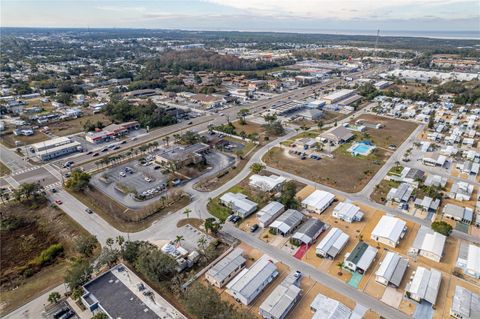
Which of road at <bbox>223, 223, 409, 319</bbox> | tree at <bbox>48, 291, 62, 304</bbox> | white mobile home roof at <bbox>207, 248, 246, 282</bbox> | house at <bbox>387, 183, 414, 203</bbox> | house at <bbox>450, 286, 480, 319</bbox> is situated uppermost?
house at <bbox>387, 183, 414, 203</bbox>

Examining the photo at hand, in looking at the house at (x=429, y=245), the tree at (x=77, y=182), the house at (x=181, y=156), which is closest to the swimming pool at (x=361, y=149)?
the house at (x=429, y=245)

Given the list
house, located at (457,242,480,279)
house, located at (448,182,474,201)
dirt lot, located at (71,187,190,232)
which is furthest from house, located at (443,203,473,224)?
dirt lot, located at (71,187,190,232)

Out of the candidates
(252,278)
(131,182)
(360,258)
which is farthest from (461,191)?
(131,182)

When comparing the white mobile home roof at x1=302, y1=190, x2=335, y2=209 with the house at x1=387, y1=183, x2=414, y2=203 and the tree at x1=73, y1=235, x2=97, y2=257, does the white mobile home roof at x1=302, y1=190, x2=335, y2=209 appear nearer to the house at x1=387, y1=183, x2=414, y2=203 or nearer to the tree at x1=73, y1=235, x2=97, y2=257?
the house at x1=387, y1=183, x2=414, y2=203

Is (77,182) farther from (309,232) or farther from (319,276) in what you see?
(319,276)

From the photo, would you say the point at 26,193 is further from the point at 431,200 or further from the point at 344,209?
the point at 431,200

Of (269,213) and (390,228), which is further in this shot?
(269,213)

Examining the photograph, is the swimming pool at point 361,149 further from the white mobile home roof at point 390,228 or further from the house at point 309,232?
the house at point 309,232
